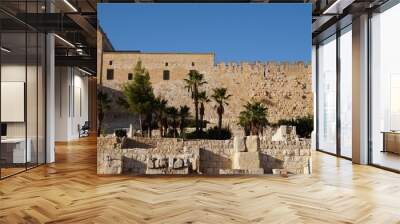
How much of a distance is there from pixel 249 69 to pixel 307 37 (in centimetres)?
107

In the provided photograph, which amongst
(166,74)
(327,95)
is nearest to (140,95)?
Answer: (166,74)

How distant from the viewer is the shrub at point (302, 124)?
640 centimetres

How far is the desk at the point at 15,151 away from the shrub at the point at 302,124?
426 centimetres

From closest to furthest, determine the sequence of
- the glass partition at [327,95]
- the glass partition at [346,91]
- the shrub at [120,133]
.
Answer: the shrub at [120,133] → the glass partition at [346,91] → the glass partition at [327,95]

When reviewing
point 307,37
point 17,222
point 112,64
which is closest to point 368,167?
point 307,37

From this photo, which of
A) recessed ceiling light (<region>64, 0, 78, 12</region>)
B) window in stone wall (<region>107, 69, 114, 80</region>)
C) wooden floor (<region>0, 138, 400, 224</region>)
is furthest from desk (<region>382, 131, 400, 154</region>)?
recessed ceiling light (<region>64, 0, 78, 12</region>)

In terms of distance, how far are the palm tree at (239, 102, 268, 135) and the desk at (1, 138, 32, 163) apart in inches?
144

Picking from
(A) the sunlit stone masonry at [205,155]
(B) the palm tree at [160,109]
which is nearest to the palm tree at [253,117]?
(A) the sunlit stone masonry at [205,155]

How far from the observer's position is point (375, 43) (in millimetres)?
7648

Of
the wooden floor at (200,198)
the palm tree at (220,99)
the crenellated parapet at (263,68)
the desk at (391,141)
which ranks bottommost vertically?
the wooden floor at (200,198)

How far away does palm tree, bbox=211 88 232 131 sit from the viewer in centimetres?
639

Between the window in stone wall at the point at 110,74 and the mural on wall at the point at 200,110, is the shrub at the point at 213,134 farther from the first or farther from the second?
the window in stone wall at the point at 110,74

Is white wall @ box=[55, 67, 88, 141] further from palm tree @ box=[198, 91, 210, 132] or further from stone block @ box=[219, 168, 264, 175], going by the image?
stone block @ box=[219, 168, 264, 175]

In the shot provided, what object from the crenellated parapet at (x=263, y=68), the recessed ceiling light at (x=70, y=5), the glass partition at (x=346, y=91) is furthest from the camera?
the glass partition at (x=346, y=91)
